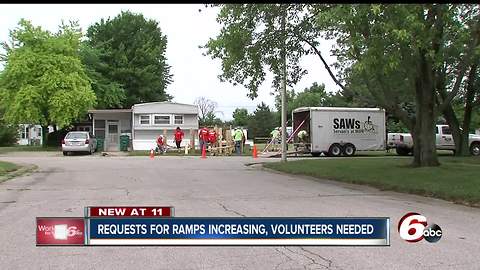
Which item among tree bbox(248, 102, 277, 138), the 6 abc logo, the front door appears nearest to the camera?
the 6 abc logo

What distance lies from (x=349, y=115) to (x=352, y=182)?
17248 millimetres

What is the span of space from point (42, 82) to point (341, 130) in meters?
21.6

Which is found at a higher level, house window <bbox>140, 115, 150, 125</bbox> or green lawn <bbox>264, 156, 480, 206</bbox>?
house window <bbox>140, 115, 150, 125</bbox>

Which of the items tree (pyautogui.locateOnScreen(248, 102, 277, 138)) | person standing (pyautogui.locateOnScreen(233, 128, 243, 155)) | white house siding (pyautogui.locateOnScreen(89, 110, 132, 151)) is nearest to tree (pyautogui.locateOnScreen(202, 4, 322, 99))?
person standing (pyautogui.locateOnScreen(233, 128, 243, 155))

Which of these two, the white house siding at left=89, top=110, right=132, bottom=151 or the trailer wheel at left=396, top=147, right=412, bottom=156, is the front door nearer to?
the white house siding at left=89, top=110, right=132, bottom=151

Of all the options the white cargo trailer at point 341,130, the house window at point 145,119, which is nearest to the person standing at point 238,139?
the white cargo trailer at point 341,130

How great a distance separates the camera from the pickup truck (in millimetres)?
34703

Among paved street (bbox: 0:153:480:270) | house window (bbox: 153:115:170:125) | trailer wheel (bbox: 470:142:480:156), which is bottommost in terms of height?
paved street (bbox: 0:153:480:270)

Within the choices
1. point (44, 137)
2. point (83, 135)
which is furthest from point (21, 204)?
point (44, 137)

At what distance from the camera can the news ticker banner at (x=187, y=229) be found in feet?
18.1

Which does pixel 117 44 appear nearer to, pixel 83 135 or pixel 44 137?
pixel 44 137

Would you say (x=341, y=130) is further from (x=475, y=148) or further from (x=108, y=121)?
(x=108, y=121)

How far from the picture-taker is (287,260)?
22.2 feet

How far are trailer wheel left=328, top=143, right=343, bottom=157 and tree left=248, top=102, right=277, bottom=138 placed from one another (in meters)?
57.5
